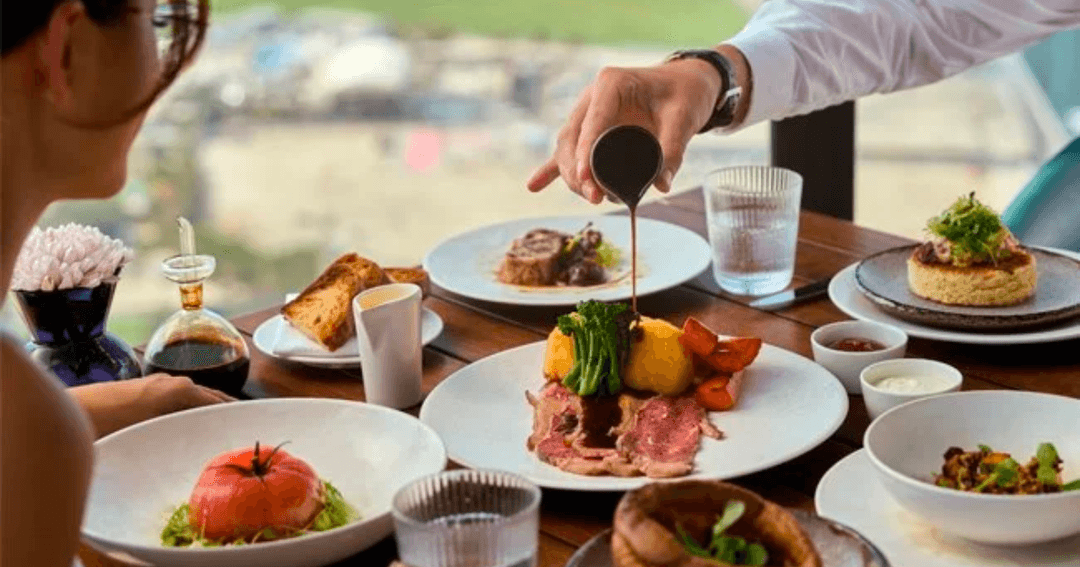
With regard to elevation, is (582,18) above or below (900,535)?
below

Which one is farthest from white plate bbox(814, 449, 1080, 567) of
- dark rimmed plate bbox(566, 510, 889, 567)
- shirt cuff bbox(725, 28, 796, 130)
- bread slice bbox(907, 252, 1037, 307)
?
shirt cuff bbox(725, 28, 796, 130)

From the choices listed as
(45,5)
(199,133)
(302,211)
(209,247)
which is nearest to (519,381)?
(45,5)

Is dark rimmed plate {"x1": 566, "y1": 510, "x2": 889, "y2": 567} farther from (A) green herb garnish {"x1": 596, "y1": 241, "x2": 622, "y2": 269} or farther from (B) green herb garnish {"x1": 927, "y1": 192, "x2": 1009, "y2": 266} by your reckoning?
(A) green herb garnish {"x1": 596, "y1": 241, "x2": 622, "y2": 269}

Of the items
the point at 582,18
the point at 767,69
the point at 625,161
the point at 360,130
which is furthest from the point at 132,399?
the point at 360,130

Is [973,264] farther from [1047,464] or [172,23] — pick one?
[172,23]

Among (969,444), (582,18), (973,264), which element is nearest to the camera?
(969,444)

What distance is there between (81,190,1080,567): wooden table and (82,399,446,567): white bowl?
5cm

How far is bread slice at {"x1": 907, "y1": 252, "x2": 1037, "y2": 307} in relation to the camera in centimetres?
211

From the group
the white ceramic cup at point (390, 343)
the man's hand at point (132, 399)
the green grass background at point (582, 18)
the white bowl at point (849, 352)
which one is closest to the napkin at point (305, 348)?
the white ceramic cup at point (390, 343)

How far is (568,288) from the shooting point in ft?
7.77

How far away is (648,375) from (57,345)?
74cm

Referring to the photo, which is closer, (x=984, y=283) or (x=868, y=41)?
(x=984, y=283)

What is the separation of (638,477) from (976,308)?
2.29 feet

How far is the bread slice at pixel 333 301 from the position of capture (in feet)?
6.91
